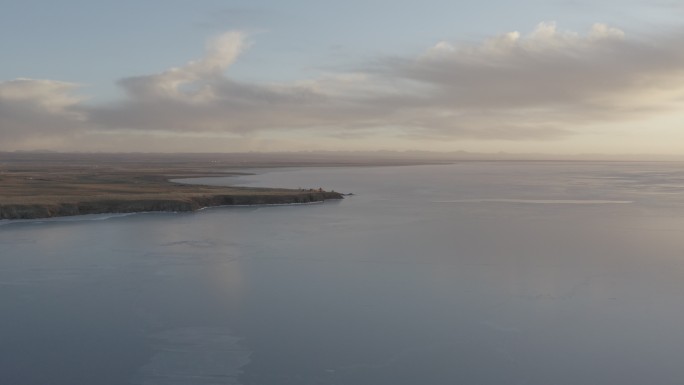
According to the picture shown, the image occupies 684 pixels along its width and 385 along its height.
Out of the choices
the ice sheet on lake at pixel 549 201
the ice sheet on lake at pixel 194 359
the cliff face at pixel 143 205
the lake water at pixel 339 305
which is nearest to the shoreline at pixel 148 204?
the cliff face at pixel 143 205

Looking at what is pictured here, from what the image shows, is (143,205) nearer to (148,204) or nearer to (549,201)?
(148,204)

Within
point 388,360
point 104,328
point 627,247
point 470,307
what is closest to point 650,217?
point 627,247

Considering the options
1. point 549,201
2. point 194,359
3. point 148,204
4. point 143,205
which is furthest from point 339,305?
point 549,201

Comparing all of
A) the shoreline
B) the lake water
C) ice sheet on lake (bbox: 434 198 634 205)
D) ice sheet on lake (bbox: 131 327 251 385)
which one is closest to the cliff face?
the shoreline

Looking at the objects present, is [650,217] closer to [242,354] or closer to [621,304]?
[621,304]

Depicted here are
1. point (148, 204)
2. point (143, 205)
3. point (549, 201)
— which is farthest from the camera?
point (549, 201)
